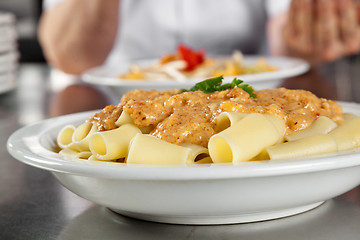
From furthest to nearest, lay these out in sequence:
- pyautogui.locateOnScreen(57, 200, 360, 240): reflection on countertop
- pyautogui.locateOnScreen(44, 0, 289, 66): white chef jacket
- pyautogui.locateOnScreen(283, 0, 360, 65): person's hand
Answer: pyautogui.locateOnScreen(44, 0, 289, 66): white chef jacket → pyautogui.locateOnScreen(283, 0, 360, 65): person's hand → pyautogui.locateOnScreen(57, 200, 360, 240): reflection on countertop

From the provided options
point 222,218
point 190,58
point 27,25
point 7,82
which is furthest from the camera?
point 27,25

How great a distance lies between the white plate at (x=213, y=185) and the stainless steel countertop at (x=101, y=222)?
0.03 meters

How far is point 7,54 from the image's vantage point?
121 inches

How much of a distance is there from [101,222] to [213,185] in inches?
11.2

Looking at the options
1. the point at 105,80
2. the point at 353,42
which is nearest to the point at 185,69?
the point at 105,80

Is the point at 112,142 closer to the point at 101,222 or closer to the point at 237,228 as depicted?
the point at 101,222

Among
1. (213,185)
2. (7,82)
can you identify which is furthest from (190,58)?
(213,185)

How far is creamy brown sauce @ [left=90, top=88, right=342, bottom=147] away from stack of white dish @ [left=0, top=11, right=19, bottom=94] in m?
1.91

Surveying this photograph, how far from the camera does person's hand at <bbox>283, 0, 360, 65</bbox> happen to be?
10.9 ft

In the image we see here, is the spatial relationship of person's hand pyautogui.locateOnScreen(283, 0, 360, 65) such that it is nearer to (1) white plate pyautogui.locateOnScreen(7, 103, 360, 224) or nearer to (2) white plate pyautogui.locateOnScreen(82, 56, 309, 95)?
(2) white plate pyautogui.locateOnScreen(82, 56, 309, 95)

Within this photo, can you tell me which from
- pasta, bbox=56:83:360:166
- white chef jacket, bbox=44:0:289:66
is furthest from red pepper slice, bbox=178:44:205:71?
pasta, bbox=56:83:360:166

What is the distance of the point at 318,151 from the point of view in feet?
3.28

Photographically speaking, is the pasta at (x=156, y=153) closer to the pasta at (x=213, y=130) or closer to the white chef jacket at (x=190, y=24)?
the pasta at (x=213, y=130)

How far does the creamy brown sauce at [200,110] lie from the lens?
1.06 metres
